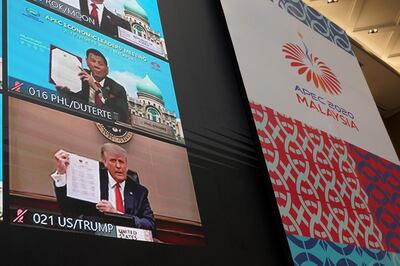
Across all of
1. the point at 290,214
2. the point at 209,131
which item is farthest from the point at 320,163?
the point at 209,131

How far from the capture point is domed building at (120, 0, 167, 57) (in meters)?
2.05

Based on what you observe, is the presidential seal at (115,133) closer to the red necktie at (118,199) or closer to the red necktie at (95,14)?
the red necktie at (118,199)

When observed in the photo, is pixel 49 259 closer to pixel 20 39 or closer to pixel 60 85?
pixel 60 85

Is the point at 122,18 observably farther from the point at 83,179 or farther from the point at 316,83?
the point at 316,83

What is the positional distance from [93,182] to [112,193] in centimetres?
8

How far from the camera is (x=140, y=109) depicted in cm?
182

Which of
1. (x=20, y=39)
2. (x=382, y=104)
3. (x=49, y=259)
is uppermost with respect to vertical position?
(x=382, y=104)

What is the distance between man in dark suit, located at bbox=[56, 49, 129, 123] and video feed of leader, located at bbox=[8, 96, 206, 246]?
0.10 meters

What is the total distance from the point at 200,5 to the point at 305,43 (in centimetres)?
87

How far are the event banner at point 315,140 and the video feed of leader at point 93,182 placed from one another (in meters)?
0.57

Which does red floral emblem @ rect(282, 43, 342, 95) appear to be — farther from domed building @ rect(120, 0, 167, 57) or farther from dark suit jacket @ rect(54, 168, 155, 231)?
dark suit jacket @ rect(54, 168, 155, 231)

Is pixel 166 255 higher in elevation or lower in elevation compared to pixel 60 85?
lower

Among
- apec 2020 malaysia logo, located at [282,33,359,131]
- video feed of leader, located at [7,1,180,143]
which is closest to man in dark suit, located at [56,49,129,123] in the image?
video feed of leader, located at [7,1,180,143]

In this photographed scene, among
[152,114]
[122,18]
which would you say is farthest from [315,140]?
[122,18]
